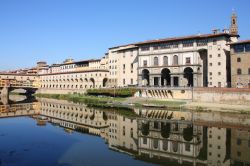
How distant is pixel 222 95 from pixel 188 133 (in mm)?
21523

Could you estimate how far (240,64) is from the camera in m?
58.0

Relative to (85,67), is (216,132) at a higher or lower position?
lower

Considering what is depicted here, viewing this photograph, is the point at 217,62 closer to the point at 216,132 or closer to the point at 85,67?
the point at 216,132

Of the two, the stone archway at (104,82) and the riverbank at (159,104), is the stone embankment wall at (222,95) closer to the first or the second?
the riverbank at (159,104)

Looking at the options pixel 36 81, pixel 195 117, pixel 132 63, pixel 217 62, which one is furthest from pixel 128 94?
pixel 36 81

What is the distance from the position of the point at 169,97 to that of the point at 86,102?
21572mm

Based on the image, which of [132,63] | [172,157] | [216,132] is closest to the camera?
[172,157]

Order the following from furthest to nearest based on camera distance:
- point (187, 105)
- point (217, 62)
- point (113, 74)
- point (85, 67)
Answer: point (85, 67), point (113, 74), point (217, 62), point (187, 105)

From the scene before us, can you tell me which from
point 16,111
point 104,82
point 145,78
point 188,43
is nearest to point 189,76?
point 188,43

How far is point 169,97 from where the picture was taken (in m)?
64.9

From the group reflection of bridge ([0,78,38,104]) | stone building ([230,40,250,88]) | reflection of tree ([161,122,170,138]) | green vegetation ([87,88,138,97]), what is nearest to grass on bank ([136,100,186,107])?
green vegetation ([87,88,138,97])

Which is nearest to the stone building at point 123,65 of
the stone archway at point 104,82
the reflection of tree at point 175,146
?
the stone archway at point 104,82

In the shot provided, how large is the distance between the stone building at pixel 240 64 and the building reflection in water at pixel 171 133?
12.0 meters

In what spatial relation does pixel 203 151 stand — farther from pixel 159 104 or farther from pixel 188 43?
pixel 188 43
